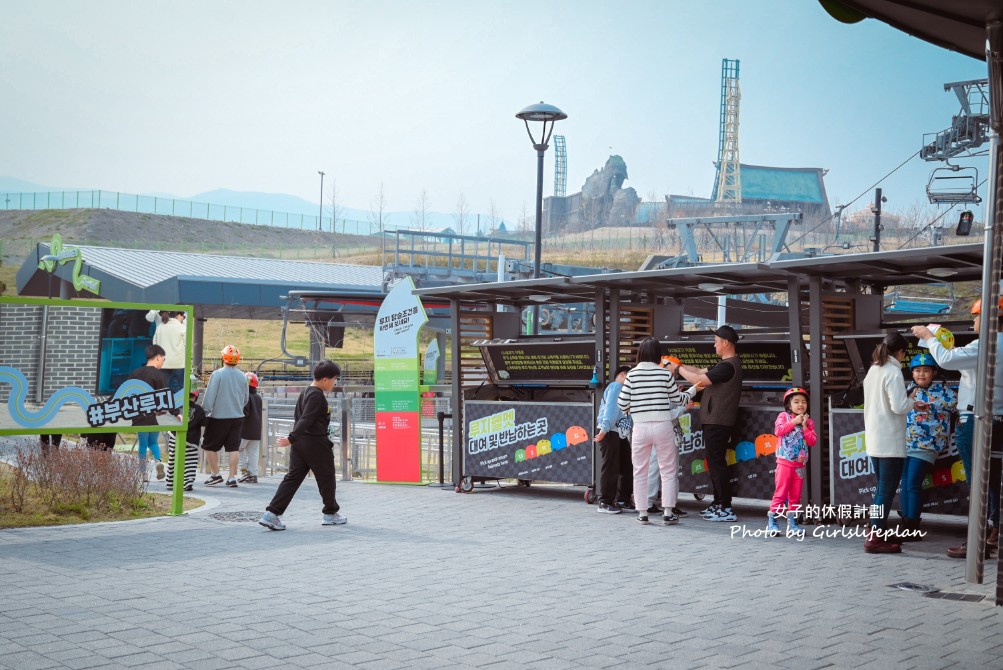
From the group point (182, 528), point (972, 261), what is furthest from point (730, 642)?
point (182, 528)

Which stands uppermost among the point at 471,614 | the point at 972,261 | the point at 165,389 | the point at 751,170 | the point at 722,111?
the point at 722,111

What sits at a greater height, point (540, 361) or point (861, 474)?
point (540, 361)

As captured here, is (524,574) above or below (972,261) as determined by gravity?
below

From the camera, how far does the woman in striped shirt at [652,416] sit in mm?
10656

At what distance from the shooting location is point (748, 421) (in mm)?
11531

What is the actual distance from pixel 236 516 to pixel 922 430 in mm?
7234

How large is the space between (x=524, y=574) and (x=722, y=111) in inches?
3929

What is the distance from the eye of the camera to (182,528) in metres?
10.6

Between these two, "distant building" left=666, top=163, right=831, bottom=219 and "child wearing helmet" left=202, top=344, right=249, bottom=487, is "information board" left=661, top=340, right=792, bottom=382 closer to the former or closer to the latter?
"child wearing helmet" left=202, top=344, right=249, bottom=487

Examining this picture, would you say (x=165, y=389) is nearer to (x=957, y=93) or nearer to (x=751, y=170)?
(x=957, y=93)

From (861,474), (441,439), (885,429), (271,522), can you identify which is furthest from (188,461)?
(885,429)

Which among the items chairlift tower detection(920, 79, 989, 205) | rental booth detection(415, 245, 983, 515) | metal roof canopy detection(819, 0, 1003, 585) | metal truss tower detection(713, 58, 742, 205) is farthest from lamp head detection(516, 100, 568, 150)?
metal truss tower detection(713, 58, 742, 205)

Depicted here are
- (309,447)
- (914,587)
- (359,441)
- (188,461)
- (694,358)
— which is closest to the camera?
(914,587)

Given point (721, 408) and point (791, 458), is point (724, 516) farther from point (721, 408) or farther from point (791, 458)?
point (791, 458)
